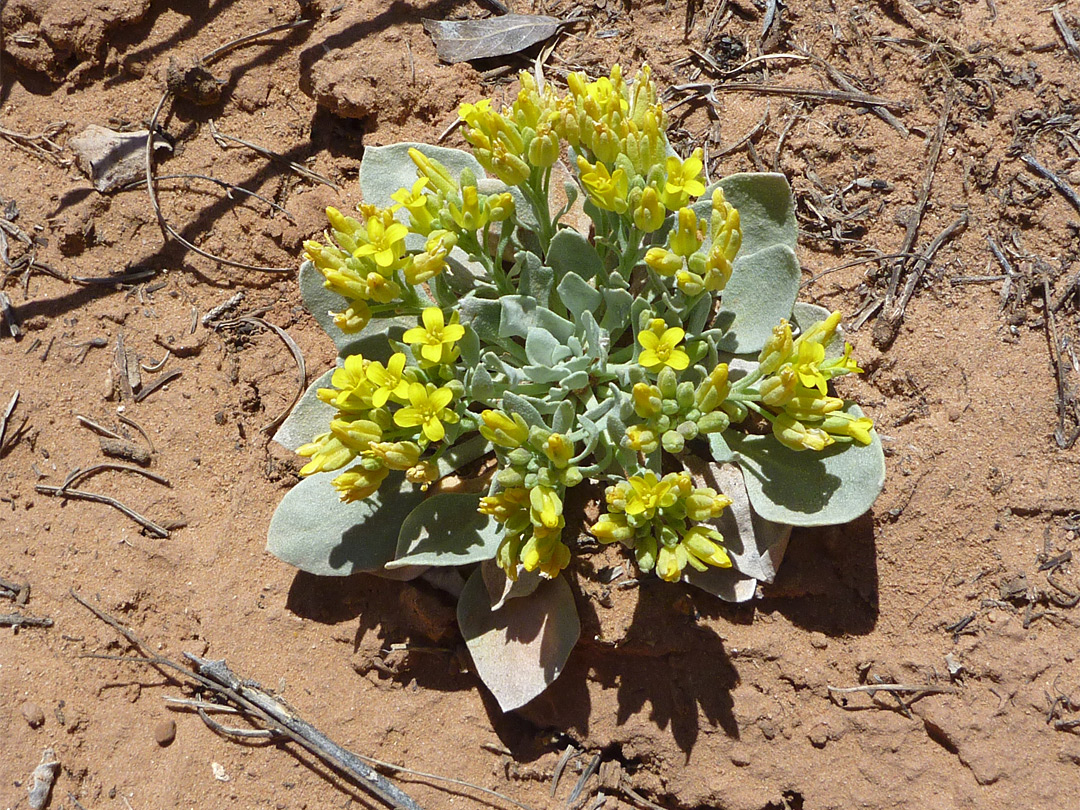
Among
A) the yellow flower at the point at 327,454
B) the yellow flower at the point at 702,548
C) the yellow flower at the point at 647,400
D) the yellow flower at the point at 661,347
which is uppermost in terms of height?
the yellow flower at the point at 661,347

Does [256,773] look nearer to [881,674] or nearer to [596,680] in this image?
[596,680]

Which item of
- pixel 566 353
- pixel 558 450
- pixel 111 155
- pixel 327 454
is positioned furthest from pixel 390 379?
pixel 111 155

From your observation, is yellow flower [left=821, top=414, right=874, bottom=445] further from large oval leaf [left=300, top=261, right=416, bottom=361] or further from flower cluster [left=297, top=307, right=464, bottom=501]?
large oval leaf [left=300, top=261, right=416, bottom=361]

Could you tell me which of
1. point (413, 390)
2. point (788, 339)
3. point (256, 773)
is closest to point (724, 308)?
point (788, 339)

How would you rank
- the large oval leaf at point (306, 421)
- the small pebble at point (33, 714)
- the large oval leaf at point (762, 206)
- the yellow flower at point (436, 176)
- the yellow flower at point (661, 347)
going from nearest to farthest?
the yellow flower at point (661, 347) < the yellow flower at point (436, 176) < the small pebble at point (33, 714) < the large oval leaf at point (762, 206) < the large oval leaf at point (306, 421)

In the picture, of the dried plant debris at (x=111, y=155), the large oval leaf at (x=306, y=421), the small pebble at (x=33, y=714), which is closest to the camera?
the small pebble at (x=33, y=714)

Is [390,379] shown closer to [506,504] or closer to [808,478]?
[506,504]

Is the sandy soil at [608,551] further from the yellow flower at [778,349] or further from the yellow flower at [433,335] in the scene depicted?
the yellow flower at [433,335]

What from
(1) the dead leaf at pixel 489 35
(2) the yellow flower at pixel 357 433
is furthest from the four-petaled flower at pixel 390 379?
(1) the dead leaf at pixel 489 35
